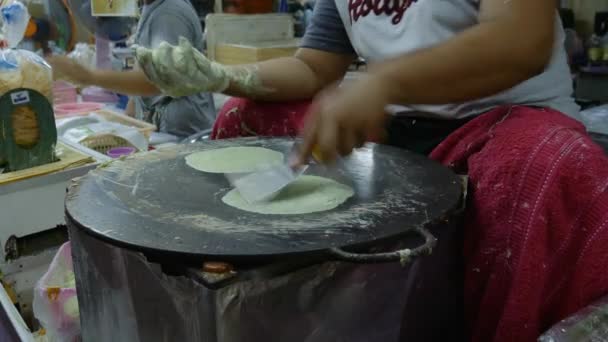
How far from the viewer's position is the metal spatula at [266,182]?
0.73 meters

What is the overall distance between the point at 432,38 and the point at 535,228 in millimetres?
399

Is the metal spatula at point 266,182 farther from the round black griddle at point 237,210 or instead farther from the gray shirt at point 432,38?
the gray shirt at point 432,38

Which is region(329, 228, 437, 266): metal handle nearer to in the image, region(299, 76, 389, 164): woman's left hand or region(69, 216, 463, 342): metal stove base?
region(69, 216, 463, 342): metal stove base

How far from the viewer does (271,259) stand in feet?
1.82

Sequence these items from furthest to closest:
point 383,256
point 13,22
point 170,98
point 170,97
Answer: point 170,98
point 170,97
point 13,22
point 383,256

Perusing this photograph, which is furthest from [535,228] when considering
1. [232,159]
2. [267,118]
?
[267,118]

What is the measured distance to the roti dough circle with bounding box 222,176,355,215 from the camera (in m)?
0.70

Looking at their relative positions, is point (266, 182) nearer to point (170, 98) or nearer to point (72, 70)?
point (72, 70)

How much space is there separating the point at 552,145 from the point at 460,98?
13cm

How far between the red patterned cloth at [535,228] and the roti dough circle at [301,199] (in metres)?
0.18

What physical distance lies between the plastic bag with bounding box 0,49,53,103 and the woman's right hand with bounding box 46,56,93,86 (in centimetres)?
10

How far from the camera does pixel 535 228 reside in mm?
663

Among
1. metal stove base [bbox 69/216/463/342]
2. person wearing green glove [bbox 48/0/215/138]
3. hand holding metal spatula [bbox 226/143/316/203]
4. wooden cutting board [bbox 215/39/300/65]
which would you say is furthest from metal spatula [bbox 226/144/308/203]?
wooden cutting board [bbox 215/39/300/65]

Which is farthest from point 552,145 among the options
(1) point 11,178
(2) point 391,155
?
(1) point 11,178
